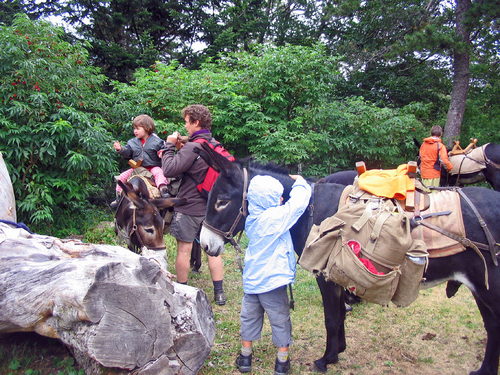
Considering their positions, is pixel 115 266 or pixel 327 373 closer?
pixel 115 266

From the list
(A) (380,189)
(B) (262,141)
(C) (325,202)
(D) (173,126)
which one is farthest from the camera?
(B) (262,141)

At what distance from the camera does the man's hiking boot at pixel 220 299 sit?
4.21m

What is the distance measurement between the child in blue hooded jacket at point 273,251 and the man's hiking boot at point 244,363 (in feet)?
0.76

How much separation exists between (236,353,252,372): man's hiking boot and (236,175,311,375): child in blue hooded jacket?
0.23 meters

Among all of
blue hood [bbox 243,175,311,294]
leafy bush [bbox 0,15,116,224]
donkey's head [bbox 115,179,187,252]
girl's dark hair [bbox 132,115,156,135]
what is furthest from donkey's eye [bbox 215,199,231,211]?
leafy bush [bbox 0,15,116,224]

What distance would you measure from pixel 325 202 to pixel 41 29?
5.49 meters

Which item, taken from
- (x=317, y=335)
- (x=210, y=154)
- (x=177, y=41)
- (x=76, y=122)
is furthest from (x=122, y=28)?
(x=317, y=335)

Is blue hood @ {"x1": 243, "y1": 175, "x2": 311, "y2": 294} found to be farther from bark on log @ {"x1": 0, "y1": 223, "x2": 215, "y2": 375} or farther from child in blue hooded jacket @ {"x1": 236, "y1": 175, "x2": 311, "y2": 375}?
bark on log @ {"x1": 0, "y1": 223, "x2": 215, "y2": 375}

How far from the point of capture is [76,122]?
5332mm

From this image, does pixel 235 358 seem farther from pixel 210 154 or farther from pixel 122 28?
pixel 122 28

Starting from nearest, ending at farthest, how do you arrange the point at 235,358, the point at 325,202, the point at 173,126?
the point at 325,202
the point at 235,358
the point at 173,126

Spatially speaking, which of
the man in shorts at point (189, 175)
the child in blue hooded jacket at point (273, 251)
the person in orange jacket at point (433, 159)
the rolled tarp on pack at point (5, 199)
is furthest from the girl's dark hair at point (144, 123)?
the person in orange jacket at point (433, 159)

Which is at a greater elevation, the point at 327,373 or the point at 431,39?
the point at 431,39

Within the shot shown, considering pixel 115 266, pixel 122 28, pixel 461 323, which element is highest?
pixel 122 28
